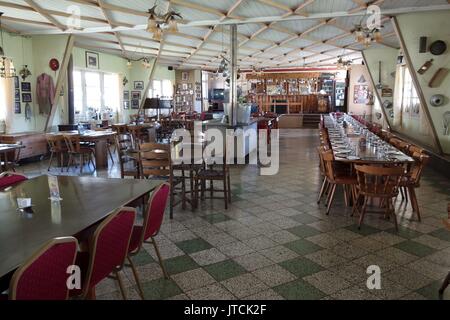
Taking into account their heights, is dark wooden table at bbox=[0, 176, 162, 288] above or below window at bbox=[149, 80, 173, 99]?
below

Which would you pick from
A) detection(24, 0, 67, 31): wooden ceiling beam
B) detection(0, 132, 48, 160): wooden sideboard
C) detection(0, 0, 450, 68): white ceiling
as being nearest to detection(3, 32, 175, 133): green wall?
detection(0, 0, 450, 68): white ceiling

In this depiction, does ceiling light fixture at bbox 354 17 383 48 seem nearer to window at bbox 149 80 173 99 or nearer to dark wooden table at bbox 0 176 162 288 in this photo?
dark wooden table at bbox 0 176 162 288

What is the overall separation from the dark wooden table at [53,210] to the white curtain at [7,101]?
Answer: 6.40 m

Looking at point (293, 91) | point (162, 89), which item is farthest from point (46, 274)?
point (293, 91)

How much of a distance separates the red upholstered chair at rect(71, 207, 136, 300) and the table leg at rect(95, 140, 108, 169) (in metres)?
6.26

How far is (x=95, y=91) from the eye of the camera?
1252 cm

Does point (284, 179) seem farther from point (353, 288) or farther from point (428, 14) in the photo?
point (428, 14)

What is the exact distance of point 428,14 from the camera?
7.70 metres

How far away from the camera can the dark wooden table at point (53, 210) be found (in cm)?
182

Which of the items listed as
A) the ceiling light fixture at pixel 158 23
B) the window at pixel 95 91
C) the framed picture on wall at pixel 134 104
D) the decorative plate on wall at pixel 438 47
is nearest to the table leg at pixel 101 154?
the ceiling light fixture at pixel 158 23

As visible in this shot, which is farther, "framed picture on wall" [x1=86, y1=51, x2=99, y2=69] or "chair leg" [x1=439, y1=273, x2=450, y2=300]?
"framed picture on wall" [x1=86, y1=51, x2=99, y2=69]

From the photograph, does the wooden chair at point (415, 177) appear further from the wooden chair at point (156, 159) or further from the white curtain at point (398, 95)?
the white curtain at point (398, 95)

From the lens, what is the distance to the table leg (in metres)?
8.20
